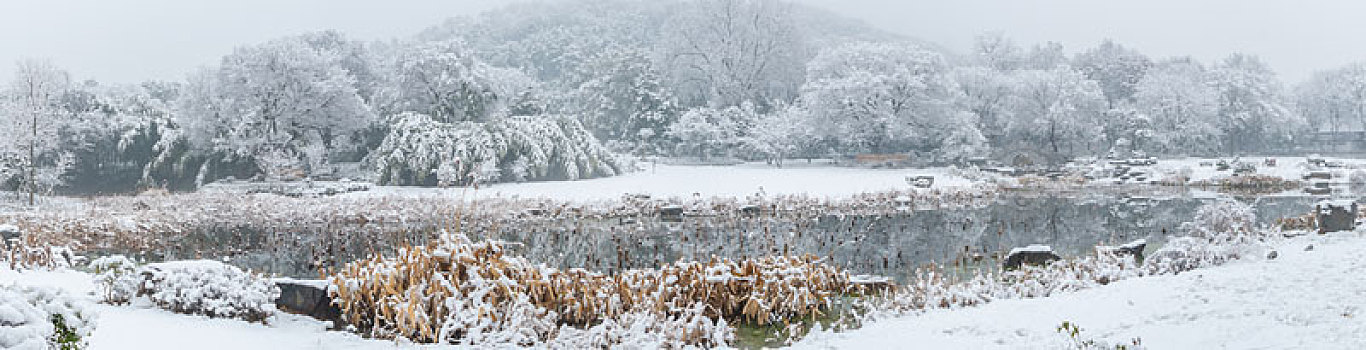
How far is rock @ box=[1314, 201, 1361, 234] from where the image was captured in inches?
419

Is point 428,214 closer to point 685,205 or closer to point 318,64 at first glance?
point 685,205

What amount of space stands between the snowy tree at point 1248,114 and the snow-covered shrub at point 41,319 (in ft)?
164

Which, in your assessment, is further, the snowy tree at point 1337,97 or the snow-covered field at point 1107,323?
the snowy tree at point 1337,97

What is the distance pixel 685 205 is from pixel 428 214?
16.2 ft

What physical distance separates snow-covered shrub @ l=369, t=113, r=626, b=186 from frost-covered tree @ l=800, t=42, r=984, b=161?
10.4 meters

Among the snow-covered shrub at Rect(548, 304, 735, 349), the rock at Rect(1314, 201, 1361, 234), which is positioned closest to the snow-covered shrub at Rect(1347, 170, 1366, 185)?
the rock at Rect(1314, 201, 1361, 234)

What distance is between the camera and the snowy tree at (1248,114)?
44.1 metres

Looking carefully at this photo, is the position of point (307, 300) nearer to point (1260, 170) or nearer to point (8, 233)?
point (8, 233)

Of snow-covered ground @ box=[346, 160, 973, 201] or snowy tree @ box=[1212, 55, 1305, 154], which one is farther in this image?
snowy tree @ box=[1212, 55, 1305, 154]

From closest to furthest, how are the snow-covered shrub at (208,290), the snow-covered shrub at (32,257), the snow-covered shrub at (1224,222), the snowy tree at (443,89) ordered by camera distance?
1. the snow-covered shrub at (208,290)
2. the snow-covered shrub at (32,257)
3. the snow-covered shrub at (1224,222)
4. the snowy tree at (443,89)

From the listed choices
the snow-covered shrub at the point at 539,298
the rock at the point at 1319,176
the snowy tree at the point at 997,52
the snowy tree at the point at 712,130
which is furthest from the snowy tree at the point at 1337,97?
the snow-covered shrub at the point at 539,298

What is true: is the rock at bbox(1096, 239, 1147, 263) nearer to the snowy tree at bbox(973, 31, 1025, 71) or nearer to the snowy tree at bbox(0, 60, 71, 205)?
the snowy tree at bbox(0, 60, 71, 205)

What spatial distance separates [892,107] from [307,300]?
2880cm

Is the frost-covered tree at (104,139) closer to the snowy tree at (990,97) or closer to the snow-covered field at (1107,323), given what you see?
the snow-covered field at (1107,323)
